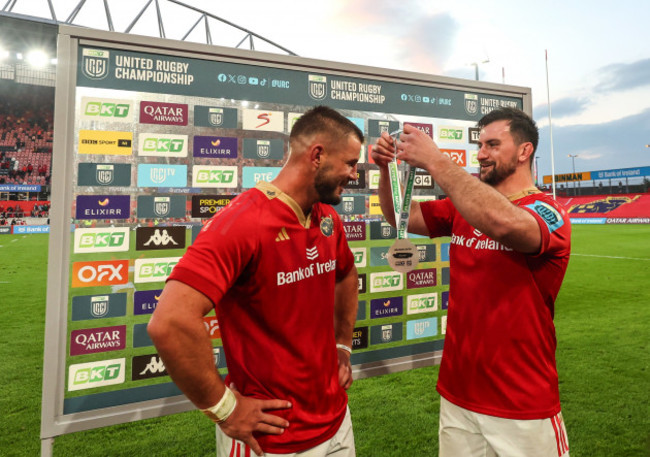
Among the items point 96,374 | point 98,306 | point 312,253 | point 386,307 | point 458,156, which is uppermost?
point 458,156

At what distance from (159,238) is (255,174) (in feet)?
2.18

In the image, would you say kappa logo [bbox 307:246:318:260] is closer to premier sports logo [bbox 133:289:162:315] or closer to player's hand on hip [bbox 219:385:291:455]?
player's hand on hip [bbox 219:385:291:455]

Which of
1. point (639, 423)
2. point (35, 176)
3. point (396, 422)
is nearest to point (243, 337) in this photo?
point (396, 422)

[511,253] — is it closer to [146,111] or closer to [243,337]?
[243,337]

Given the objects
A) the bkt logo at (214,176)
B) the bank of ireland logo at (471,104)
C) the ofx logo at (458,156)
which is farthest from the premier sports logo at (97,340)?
the bank of ireland logo at (471,104)

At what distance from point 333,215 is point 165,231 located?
102 centimetres

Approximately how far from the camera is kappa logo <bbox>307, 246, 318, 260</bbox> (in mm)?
1506

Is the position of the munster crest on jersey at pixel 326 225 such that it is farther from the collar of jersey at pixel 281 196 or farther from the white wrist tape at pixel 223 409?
the white wrist tape at pixel 223 409

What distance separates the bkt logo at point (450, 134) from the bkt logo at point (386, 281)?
1.07 meters

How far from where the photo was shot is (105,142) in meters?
2.07

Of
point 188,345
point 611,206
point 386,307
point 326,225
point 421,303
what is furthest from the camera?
point 611,206

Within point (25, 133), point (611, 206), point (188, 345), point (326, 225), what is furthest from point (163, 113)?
point (611, 206)

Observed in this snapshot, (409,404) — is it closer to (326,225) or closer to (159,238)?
(326,225)

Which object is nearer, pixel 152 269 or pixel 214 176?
pixel 152 269
